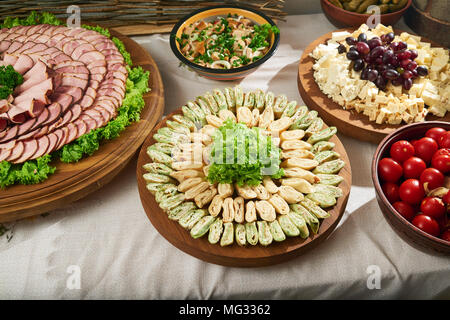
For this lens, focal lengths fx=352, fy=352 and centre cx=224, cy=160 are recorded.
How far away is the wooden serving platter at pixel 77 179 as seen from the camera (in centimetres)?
148

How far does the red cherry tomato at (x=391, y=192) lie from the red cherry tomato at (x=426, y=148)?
18 cm

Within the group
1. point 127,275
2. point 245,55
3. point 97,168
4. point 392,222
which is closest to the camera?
point 392,222

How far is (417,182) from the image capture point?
1.37 m

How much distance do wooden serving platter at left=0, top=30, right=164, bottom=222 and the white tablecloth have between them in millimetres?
118

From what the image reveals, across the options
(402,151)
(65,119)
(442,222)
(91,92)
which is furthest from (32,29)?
(442,222)

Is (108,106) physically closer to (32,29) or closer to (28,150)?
(28,150)

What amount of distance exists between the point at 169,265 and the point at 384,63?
4.64ft

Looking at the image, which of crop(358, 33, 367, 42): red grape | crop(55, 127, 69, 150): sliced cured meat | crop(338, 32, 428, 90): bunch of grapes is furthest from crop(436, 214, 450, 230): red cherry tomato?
crop(55, 127, 69, 150): sliced cured meat

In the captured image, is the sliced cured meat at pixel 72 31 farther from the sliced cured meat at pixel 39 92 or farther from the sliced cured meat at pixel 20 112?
the sliced cured meat at pixel 20 112

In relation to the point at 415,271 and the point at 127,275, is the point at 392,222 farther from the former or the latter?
the point at 127,275

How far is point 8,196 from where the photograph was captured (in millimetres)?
1464

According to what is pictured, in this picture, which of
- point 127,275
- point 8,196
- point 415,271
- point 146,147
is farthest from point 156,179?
point 415,271
